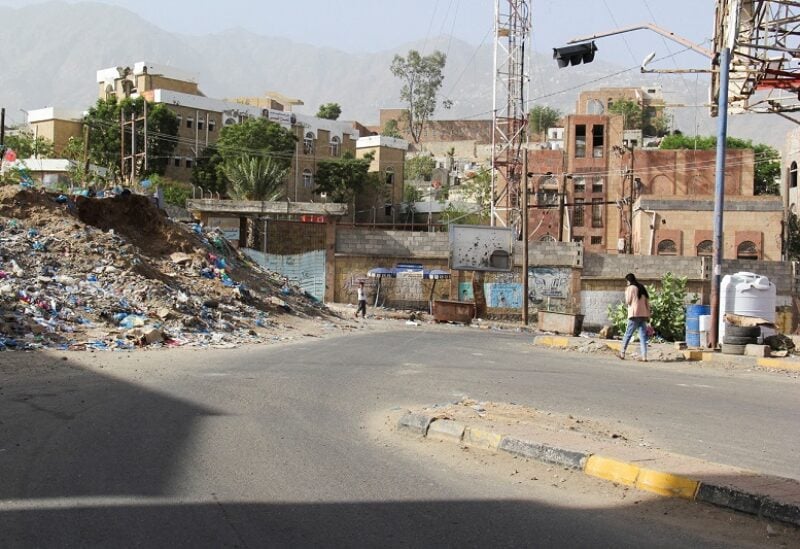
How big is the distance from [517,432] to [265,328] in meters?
15.7

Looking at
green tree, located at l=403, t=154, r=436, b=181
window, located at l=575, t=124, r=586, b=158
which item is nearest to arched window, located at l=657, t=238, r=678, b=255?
window, located at l=575, t=124, r=586, b=158

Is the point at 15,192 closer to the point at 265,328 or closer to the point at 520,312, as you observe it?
the point at 265,328

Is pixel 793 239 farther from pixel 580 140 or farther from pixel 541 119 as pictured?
pixel 541 119

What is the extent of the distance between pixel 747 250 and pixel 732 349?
4008 cm

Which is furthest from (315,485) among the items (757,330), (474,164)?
(474,164)

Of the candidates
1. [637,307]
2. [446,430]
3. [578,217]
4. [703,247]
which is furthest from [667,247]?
[446,430]

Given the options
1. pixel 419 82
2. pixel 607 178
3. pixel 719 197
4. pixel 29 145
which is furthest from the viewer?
pixel 419 82

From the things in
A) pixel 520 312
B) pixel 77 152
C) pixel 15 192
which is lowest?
pixel 520 312

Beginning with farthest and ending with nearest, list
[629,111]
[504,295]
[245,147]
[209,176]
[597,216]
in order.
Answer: [629,111], [245,147], [209,176], [597,216], [504,295]

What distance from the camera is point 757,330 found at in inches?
781

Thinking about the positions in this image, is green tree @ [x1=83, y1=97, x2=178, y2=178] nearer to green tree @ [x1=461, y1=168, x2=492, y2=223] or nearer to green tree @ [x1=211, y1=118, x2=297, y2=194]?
green tree @ [x1=211, y1=118, x2=297, y2=194]

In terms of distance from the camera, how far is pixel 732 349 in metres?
19.8

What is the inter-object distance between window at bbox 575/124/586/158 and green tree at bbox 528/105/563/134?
52.8 meters

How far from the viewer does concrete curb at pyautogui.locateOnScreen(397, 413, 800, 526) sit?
5.59 m
